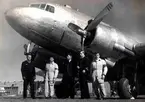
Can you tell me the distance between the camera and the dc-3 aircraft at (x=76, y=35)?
10.3m

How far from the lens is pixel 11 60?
8.95 metres

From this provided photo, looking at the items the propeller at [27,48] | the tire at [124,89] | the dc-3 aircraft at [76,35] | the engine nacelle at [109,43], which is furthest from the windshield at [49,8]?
the tire at [124,89]

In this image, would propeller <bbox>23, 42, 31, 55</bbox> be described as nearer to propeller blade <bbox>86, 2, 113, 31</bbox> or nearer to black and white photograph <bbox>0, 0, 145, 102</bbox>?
black and white photograph <bbox>0, 0, 145, 102</bbox>

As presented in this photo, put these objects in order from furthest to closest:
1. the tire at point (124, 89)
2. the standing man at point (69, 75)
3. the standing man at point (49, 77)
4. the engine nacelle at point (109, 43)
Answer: the tire at point (124, 89), the engine nacelle at point (109, 43), the standing man at point (69, 75), the standing man at point (49, 77)

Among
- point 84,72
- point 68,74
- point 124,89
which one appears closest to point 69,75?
point 68,74

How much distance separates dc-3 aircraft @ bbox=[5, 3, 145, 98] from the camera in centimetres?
1027

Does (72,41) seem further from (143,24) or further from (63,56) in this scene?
(143,24)

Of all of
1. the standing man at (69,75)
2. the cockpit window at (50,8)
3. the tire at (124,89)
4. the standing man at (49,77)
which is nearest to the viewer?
the standing man at (49,77)

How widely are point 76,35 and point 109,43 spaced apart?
5.36 feet

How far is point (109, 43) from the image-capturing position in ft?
33.8

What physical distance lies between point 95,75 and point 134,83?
12.4 ft

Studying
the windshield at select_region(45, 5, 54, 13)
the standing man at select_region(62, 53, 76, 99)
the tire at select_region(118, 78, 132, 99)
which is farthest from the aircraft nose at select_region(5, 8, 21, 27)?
the tire at select_region(118, 78, 132, 99)

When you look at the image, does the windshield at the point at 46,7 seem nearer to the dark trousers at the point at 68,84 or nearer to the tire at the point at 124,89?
the dark trousers at the point at 68,84

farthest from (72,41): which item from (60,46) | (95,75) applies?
(95,75)
